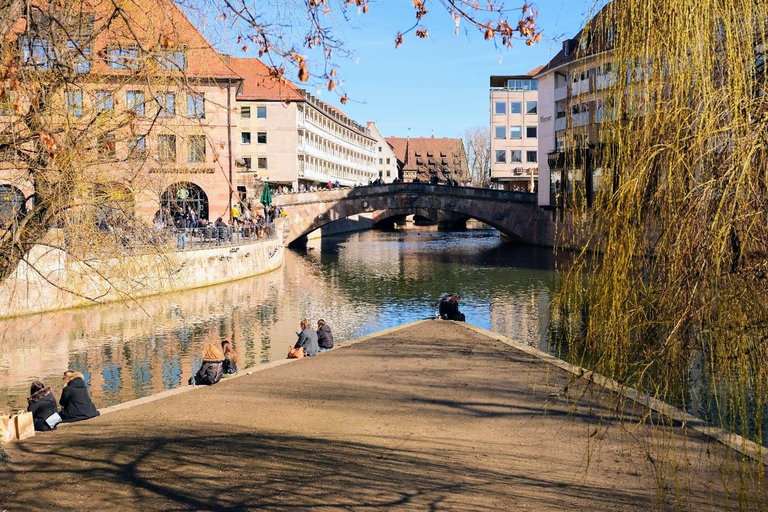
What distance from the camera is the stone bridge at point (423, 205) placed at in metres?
51.8

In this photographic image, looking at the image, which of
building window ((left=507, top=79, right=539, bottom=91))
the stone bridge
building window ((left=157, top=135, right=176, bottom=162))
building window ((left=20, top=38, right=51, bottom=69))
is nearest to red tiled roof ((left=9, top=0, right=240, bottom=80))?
building window ((left=20, top=38, right=51, bottom=69))

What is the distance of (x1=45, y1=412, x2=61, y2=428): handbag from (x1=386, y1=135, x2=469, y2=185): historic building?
370 feet

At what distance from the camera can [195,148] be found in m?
12.6

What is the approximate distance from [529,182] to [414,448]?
61.4 m

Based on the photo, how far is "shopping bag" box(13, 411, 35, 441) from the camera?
29.6 feet

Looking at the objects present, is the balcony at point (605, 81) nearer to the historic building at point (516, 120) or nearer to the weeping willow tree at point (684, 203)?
the weeping willow tree at point (684, 203)

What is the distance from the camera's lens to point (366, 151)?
112 m

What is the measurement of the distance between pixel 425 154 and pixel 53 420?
4812 inches

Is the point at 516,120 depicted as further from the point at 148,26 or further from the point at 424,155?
the point at 424,155

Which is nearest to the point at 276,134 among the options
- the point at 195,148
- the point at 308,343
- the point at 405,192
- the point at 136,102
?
the point at 405,192

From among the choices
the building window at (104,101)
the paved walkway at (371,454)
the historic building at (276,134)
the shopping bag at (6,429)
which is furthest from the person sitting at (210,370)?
the historic building at (276,134)

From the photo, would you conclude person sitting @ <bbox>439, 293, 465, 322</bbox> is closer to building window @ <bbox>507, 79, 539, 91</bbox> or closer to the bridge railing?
the bridge railing

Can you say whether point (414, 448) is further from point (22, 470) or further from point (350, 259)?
point (350, 259)

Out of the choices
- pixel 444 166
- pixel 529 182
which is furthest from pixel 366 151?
pixel 529 182
